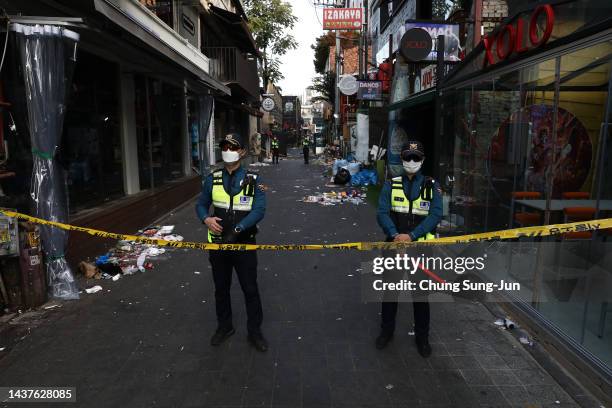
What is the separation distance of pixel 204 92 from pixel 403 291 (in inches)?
437

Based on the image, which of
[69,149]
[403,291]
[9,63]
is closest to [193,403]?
[403,291]

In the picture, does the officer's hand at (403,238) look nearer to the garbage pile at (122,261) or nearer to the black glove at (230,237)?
the black glove at (230,237)

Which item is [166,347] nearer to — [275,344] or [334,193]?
[275,344]

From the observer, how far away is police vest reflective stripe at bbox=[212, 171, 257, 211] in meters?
3.98

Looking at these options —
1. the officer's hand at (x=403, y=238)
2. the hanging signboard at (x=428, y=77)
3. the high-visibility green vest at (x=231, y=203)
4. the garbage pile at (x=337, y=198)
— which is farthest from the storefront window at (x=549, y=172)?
the garbage pile at (x=337, y=198)

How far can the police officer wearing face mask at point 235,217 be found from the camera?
3965mm

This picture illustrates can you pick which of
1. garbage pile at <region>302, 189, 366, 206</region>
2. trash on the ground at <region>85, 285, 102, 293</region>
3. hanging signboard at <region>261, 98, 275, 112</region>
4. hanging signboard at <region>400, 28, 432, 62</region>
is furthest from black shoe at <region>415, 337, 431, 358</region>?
hanging signboard at <region>261, 98, 275, 112</region>

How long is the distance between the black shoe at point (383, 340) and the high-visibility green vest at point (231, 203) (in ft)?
5.40

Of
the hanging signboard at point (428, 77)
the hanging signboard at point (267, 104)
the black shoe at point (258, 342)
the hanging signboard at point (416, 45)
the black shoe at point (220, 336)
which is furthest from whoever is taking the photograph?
the hanging signboard at point (267, 104)

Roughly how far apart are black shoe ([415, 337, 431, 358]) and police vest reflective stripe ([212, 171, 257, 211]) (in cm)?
202

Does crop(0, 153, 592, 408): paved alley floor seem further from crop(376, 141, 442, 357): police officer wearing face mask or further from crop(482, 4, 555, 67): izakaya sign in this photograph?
crop(482, 4, 555, 67): izakaya sign

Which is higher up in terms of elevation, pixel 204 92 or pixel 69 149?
pixel 204 92

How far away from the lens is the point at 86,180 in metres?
7.60

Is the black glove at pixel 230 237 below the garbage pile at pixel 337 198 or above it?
above
